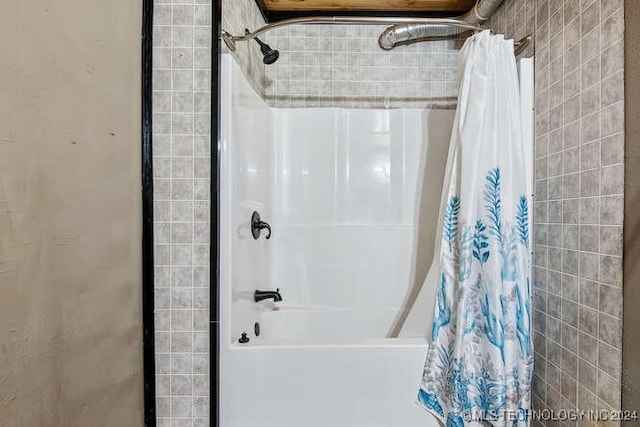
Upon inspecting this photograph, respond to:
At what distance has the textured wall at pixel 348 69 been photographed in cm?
225

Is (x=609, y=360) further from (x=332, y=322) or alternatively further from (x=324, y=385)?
(x=332, y=322)

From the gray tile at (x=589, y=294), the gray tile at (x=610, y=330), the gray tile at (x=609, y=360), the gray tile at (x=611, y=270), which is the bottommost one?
the gray tile at (x=609, y=360)

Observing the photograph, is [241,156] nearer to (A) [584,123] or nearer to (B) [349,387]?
(B) [349,387]

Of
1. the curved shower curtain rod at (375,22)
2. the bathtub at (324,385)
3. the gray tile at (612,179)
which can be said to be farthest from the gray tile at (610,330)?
the curved shower curtain rod at (375,22)

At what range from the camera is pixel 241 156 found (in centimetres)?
159

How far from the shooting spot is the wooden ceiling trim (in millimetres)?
2162

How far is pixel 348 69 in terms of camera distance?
2.29 m

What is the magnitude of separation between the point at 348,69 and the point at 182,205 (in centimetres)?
133

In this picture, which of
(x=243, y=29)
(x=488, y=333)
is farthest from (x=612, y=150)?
(x=243, y=29)

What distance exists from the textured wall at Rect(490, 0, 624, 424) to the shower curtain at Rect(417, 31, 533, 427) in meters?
0.13

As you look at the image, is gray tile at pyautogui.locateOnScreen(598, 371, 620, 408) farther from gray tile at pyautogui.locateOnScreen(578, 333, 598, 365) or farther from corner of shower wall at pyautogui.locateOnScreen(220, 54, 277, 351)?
corner of shower wall at pyautogui.locateOnScreen(220, 54, 277, 351)

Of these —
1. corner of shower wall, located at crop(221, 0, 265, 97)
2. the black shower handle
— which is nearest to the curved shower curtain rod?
corner of shower wall, located at crop(221, 0, 265, 97)

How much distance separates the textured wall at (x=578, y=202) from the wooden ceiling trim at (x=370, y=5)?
1.99 feet

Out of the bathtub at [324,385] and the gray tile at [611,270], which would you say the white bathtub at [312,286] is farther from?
the gray tile at [611,270]
